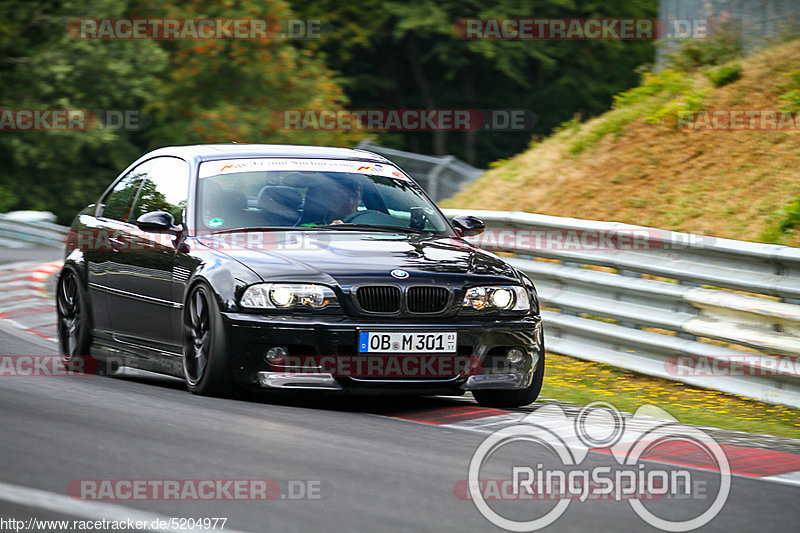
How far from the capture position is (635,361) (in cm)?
976

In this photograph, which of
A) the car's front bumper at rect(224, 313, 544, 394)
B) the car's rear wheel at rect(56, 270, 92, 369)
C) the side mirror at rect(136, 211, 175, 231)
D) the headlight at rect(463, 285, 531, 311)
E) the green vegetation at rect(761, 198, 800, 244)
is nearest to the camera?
the car's front bumper at rect(224, 313, 544, 394)

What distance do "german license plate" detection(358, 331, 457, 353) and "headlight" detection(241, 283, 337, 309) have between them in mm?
274

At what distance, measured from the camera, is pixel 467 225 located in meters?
9.07

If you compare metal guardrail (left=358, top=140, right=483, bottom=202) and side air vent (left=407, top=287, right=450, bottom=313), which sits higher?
side air vent (left=407, top=287, right=450, bottom=313)

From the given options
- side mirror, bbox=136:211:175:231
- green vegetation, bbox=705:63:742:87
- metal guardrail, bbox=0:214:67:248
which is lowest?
metal guardrail, bbox=0:214:67:248

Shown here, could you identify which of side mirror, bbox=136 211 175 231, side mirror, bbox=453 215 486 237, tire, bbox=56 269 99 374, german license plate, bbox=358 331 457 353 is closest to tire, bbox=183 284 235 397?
side mirror, bbox=136 211 175 231

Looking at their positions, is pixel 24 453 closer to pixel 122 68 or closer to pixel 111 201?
pixel 111 201

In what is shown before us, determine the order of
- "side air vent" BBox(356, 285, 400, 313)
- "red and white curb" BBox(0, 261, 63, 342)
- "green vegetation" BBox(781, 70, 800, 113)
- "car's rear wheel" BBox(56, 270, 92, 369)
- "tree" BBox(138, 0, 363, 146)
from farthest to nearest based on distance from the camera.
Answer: "tree" BBox(138, 0, 363, 146)
"green vegetation" BBox(781, 70, 800, 113)
"red and white curb" BBox(0, 261, 63, 342)
"car's rear wheel" BBox(56, 270, 92, 369)
"side air vent" BBox(356, 285, 400, 313)

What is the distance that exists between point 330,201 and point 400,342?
1484mm

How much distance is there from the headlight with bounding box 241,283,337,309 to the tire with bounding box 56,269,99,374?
8.19 ft

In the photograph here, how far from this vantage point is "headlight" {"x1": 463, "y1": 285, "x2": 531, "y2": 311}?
25.4ft

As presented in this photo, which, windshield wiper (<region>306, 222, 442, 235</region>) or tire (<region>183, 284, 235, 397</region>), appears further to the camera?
windshield wiper (<region>306, 222, 442, 235</region>)

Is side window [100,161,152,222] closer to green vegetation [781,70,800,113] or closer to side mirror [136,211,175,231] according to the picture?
side mirror [136,211,175,231]

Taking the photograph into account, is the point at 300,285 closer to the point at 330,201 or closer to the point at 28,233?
the point at 330,201
